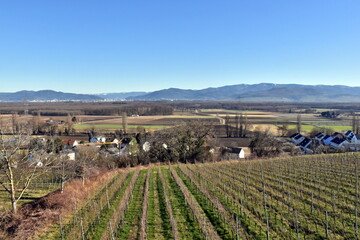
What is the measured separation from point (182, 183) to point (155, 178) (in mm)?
3360

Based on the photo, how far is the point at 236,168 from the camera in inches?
955

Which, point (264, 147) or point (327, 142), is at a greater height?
point (264, 147)

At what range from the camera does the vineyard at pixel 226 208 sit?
35.2 ft

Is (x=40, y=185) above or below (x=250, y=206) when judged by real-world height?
below

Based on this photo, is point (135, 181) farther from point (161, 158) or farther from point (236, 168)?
point (161, 158)

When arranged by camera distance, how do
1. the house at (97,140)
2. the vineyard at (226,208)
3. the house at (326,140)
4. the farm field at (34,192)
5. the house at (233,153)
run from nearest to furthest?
1. the vineyard at (226,208)
2. the farm field at (34,192)
3. the house at (233,153)
4. the house at (326,140)
5. the house at (97,140)

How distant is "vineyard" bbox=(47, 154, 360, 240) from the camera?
35.2 feet

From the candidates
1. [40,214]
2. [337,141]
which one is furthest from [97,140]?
[337,141]

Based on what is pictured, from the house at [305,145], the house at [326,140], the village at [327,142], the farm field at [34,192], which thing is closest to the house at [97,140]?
the farm field at [34,192]

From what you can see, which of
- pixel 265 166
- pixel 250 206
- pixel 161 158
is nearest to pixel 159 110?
pixel 161 158

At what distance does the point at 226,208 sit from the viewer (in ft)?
44.0

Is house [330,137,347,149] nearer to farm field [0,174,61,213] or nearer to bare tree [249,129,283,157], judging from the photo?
bare tree [249,129,283,157]

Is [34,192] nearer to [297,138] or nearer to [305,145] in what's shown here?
[305,145]

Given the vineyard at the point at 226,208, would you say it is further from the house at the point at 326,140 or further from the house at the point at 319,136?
the house at the point at 319,136
